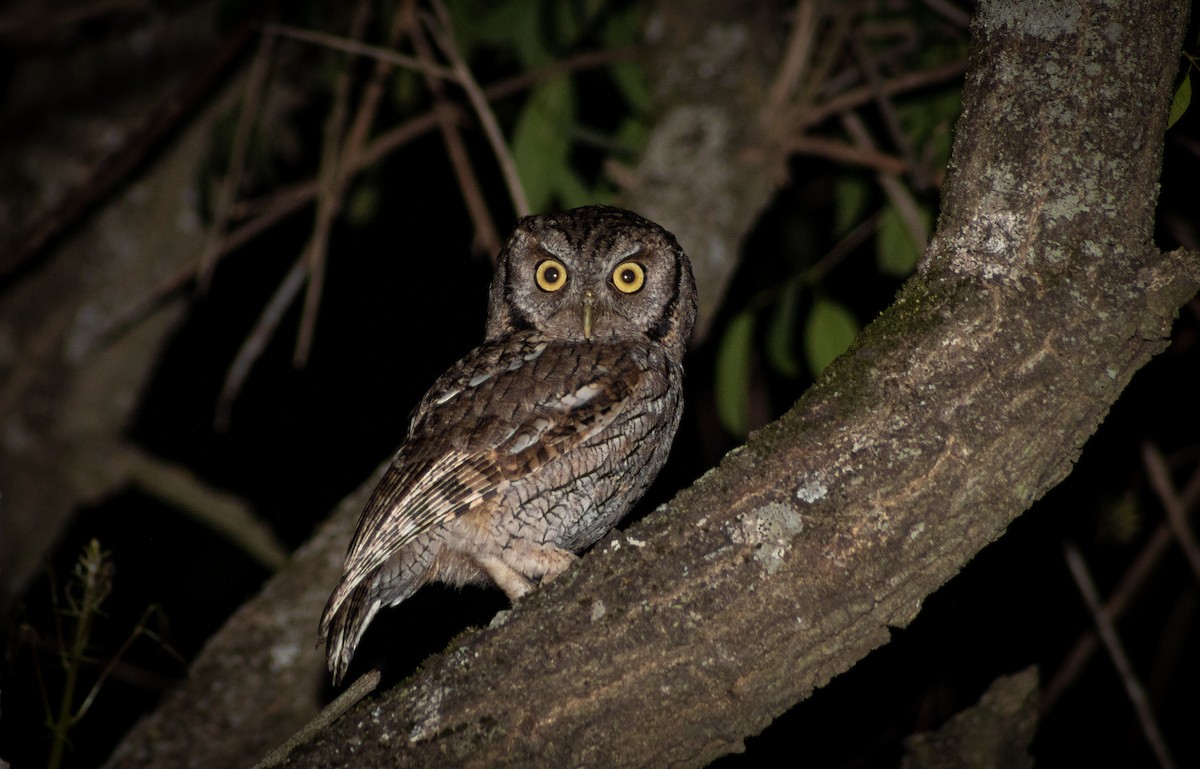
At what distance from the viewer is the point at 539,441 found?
2205 mm

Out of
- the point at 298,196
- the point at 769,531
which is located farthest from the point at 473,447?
the point at 298,196

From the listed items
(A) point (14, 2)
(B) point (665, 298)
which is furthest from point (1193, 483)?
(A) point (14, 2)

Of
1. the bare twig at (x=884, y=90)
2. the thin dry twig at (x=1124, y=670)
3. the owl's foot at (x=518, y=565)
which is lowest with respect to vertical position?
the thin dry twig at (x=1124, y=670)

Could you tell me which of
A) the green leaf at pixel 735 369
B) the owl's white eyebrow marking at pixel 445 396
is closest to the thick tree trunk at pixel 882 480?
the owl's white eyebrow marking at pixel 445 396

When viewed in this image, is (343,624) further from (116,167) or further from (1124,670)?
(1124,670)

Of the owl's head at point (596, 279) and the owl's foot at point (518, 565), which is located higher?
the owl's head at point (596, 279)

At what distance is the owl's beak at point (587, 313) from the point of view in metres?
2.49

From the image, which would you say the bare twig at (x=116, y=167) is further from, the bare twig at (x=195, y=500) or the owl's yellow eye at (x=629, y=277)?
the owl's yellow eye at (x=629, y=277)

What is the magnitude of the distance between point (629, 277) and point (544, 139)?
0.59 meters

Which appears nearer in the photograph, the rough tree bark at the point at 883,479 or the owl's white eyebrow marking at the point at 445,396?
the rough tree bark at the point at 883,479

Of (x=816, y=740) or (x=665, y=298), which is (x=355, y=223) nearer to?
(x=665, y=298)

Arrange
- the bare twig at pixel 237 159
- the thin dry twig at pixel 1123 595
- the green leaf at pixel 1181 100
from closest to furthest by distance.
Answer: the green leaf at pixel 1181 100, the bare twig at pixel 237 159, the thin dry twig at pixel 1123 595

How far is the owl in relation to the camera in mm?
2154

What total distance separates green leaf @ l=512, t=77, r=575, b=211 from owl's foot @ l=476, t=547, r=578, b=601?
1061mm
